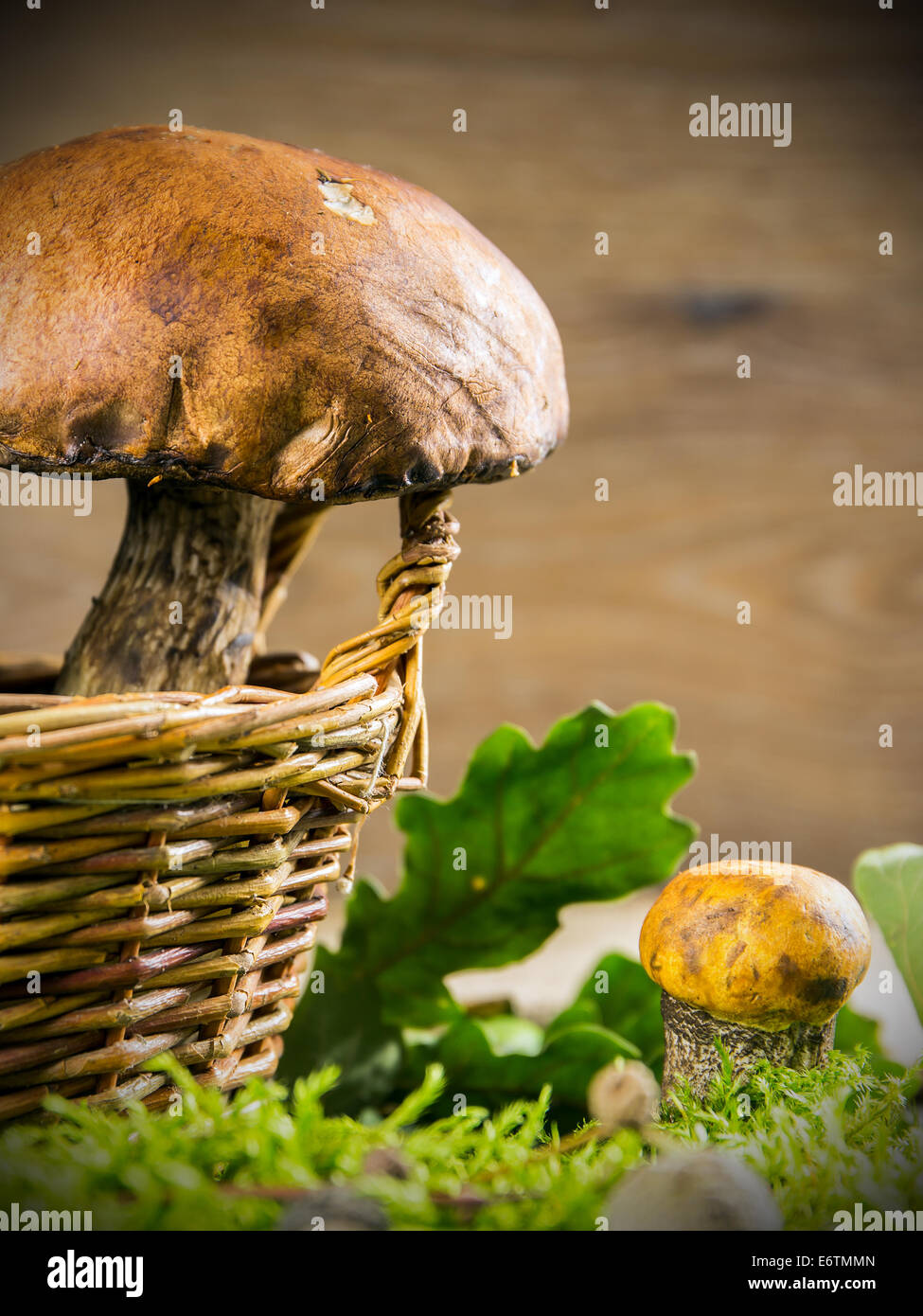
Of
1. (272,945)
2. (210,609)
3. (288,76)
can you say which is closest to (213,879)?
(272,945)

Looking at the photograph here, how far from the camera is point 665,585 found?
54.7 inches

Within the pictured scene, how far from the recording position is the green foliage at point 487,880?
74cm

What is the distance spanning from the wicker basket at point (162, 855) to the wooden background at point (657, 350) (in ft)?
2.49

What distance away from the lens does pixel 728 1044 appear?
0.54m

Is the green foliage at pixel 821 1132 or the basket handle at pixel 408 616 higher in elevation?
the basket handle at pixel 408 616

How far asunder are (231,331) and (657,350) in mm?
971

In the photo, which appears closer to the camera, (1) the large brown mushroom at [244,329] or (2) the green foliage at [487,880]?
(1) the large brown mushroom at [244,329]

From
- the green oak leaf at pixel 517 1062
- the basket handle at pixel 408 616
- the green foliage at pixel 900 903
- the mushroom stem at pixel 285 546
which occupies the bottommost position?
the green oak leaf at pixel 517 1062

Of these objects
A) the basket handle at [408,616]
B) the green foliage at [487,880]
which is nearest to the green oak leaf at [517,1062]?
the green foliage at [487,880]

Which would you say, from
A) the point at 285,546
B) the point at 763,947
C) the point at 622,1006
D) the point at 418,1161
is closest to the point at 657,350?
the point at 285,546

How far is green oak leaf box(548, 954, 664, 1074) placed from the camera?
0.76 metres

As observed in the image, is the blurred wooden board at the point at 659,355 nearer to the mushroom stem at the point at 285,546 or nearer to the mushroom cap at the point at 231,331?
the mushroom stem at the point at 285,546

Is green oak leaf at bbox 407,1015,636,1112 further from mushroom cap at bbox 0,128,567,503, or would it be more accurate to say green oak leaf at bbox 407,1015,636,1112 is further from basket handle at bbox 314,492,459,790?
mushroom cap at bbox 0,128,567,503

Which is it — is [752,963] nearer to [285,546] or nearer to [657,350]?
[285,546]
